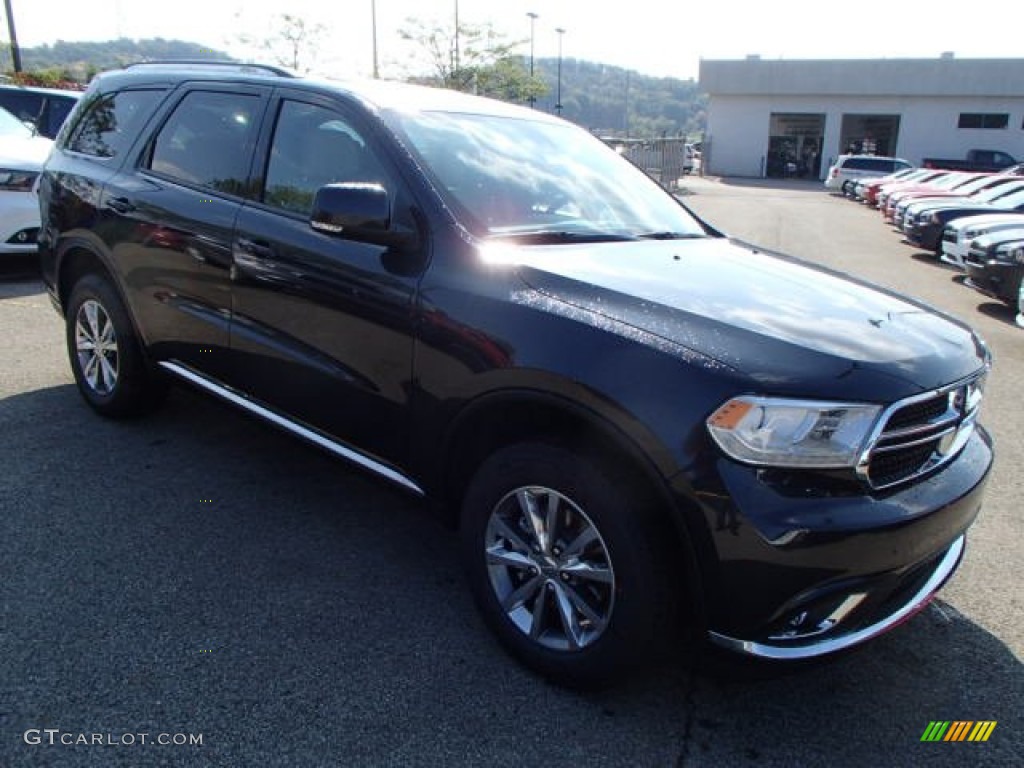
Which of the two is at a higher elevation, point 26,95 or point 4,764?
point 26,95

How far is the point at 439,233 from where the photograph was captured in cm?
285

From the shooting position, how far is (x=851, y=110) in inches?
1969

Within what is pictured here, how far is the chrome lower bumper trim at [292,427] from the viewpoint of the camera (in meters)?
3.07

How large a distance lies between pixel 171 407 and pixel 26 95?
377 inches

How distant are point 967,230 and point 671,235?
10.2 m

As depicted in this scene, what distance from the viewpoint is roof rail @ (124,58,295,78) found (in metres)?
3.78

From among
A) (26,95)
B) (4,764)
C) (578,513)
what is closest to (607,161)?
(578,513)

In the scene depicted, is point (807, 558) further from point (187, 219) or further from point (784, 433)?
point (187, 219)

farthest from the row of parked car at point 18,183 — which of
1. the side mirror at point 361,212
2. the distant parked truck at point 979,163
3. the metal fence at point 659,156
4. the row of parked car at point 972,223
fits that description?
the distant parked truck at point 979,163

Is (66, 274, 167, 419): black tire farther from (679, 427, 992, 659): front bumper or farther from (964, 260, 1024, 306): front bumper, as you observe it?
(964, 260, 1024, 306): front bumper

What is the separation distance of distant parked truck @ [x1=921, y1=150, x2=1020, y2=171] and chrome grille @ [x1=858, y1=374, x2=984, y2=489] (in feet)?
135

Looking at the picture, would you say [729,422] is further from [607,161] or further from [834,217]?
[834,217]

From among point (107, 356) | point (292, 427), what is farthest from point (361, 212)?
point (107, 356)

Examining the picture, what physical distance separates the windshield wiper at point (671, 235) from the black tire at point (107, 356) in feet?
8.69
